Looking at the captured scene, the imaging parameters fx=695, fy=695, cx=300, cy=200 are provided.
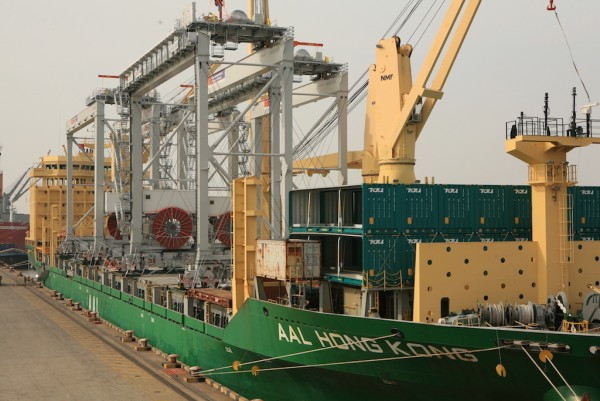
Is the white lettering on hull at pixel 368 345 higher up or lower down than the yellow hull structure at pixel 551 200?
lower down

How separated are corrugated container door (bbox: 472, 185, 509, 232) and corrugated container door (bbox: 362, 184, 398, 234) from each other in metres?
3.05

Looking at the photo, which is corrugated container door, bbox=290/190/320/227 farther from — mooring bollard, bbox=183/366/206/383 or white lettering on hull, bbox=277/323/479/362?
mooring bollard, bbox=183/366/206/383

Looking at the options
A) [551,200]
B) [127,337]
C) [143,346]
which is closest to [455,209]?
[551,200]

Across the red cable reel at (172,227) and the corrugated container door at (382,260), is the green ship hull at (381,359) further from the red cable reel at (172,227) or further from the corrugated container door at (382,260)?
the red cable reel at (172,227)

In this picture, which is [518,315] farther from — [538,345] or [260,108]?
[260,108]

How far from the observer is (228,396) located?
2728cm

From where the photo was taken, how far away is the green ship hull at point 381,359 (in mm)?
16531

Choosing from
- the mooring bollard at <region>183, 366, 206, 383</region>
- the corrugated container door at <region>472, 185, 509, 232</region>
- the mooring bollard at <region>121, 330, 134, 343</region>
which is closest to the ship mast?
the corrugated container door at <region>472, 185, 509, 232</region>

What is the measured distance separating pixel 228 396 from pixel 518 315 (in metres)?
12.6

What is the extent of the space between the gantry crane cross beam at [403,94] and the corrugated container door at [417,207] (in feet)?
18.5

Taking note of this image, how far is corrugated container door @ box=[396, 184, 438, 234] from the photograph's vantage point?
22.5 metres

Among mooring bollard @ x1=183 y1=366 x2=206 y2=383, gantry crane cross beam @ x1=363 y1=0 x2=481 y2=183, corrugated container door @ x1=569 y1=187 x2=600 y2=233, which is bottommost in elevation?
mooring bollard @ x1=183 y1=366 x2=206 y2=383

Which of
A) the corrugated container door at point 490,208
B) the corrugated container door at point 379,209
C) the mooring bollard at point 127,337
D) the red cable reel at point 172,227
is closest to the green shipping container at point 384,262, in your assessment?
the corrugated container door at point 379,209

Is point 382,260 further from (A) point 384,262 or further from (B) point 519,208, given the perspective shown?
(B) point 519,208
